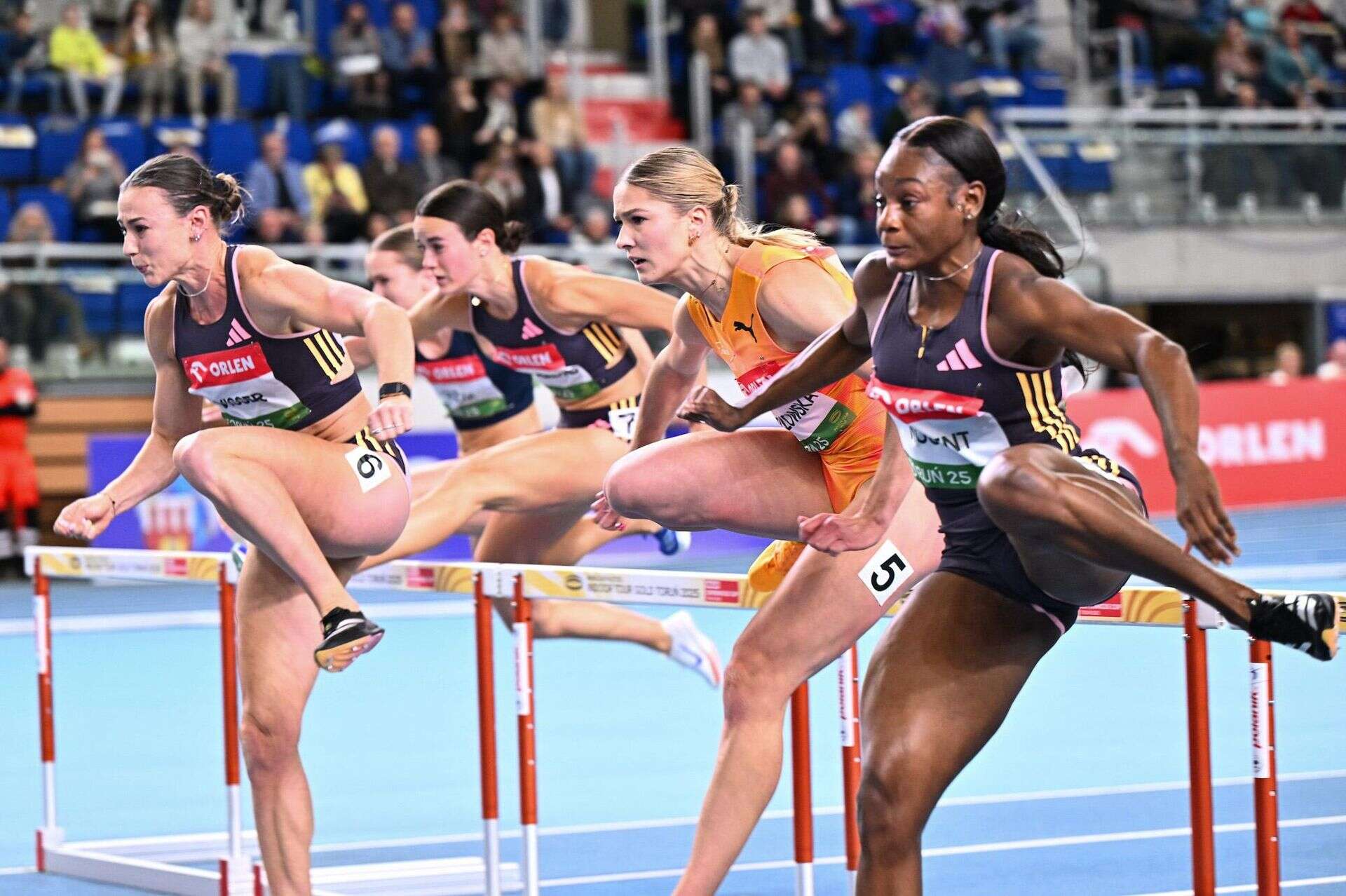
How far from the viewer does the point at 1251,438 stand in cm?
1764

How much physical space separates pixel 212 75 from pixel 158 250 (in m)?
12.9

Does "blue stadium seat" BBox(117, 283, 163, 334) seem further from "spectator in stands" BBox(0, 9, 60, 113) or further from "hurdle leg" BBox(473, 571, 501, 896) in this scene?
"hurdle leg" BBox(473, 571, 501, 896)

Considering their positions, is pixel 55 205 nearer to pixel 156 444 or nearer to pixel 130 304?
pixel 130 304

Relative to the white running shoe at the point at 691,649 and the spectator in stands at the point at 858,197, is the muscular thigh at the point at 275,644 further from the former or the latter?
the spectator in stands at the point at 858,197

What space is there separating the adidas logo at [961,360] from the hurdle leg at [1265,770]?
793mm

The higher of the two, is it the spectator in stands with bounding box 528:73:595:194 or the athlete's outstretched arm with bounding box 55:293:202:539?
the spectator in stands with bounding box 528:73:595:194

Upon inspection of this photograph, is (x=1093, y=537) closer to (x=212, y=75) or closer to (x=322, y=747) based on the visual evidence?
(x=322, y=747)

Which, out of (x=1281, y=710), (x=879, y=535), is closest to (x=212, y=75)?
(x=1281, y=710)

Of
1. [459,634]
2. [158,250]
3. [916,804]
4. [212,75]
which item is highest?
[212,75]

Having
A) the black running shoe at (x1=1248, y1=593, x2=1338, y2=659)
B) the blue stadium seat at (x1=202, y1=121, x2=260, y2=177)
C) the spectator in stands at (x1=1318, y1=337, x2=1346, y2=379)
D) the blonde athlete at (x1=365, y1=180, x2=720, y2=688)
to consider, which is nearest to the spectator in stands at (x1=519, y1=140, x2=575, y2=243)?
the blue stadium seat at (x1=202, y1=121, x2=260, y2=177)

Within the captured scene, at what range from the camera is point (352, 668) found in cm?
1102

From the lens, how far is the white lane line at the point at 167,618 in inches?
484

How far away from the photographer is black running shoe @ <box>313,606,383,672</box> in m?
4.26

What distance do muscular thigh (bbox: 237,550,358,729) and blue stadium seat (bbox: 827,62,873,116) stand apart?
51.7 feet
